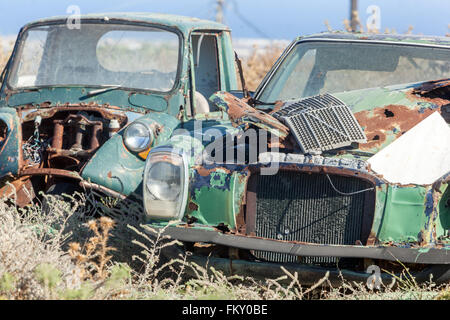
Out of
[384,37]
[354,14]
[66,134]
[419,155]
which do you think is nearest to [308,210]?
[419,155]

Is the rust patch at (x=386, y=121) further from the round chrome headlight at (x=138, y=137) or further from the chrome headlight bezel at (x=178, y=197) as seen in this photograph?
the round chrome headlight at (x=138, y=137)

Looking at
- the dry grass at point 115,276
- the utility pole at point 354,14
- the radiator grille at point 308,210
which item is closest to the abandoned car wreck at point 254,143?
the radiator grille at point 308,210

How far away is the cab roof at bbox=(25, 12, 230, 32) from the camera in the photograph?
654 cm

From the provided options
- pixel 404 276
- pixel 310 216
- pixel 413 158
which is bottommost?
pixel 404 276

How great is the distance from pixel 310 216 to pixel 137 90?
259 cm

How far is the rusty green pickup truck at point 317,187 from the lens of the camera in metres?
4.14

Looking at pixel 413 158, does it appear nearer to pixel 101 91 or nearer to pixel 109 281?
pixel 109 281

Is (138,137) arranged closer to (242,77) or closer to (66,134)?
(66,134)

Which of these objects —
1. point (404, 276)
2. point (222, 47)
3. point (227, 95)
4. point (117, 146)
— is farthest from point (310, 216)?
point (222, 47)

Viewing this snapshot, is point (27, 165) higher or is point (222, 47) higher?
point (222, 47)

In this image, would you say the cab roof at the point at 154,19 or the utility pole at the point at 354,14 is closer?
the cab roof at the point at 154,19

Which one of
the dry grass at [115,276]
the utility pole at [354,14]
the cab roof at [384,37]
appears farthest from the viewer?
the utility pole at [354,14]

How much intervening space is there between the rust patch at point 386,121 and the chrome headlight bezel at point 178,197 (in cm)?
108
